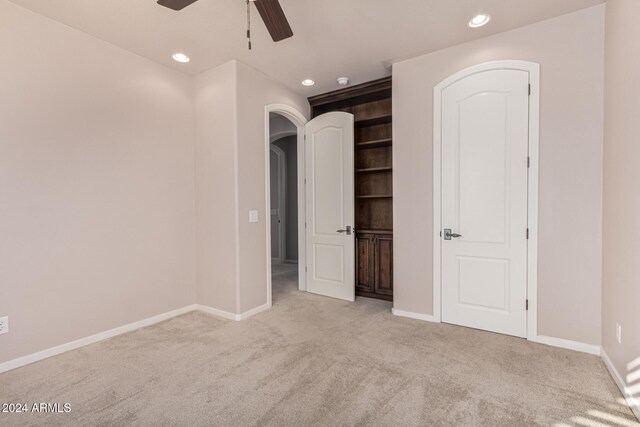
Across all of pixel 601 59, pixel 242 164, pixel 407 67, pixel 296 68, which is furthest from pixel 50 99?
pixel 601 59

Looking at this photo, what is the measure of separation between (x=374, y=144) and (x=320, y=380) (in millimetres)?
2946

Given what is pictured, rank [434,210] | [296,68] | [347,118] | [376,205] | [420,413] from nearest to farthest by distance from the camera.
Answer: [420,413] → [434,210] → [296,68] → [347,118] → [376,205]

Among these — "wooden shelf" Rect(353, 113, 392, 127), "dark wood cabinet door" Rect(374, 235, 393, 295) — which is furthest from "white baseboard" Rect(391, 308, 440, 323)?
"wooden shelf" Rect(353, 113, 392, 127)

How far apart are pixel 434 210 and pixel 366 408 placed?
198 centimetres

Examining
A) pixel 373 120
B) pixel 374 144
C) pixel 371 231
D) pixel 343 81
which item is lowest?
pixel 371 231

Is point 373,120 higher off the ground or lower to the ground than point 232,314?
higher

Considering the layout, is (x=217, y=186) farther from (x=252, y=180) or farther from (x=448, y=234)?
(x=448, y=234)

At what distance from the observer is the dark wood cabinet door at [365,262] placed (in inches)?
163

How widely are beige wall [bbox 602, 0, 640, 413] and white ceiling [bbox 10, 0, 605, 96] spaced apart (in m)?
0.58

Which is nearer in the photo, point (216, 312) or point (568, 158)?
point (568, 158)

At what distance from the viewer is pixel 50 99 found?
253 centimetres

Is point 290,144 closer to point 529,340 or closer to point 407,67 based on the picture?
point 407,67

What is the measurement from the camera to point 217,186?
136 inches

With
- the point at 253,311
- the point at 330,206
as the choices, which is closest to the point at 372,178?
the point at 330,206
